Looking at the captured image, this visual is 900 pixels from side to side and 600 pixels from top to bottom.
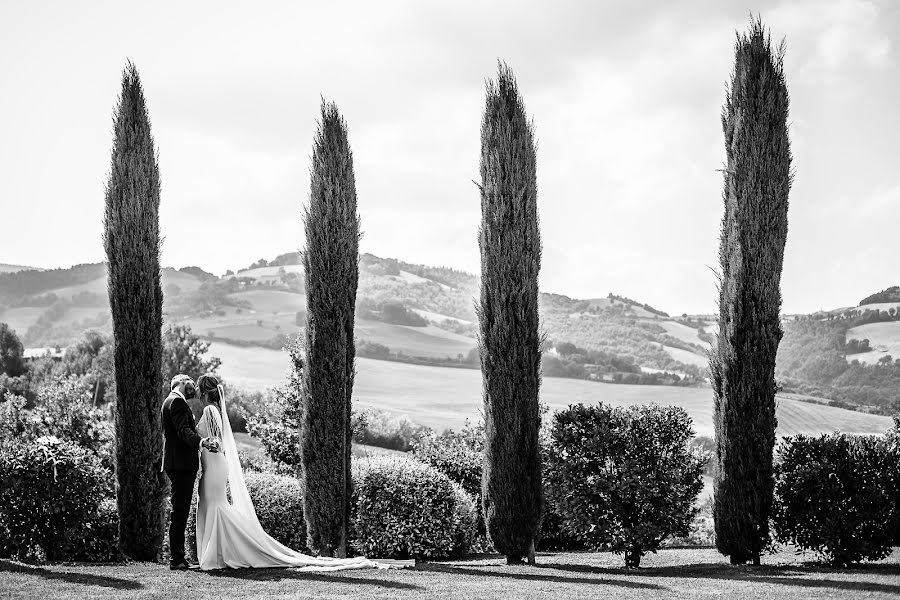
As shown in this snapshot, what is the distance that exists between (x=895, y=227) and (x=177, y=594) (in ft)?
96.7

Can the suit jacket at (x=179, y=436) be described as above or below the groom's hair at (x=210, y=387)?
below

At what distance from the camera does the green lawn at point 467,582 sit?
27.2 feet

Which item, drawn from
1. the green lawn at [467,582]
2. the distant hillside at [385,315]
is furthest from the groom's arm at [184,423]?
the distant hillside at [385,315]

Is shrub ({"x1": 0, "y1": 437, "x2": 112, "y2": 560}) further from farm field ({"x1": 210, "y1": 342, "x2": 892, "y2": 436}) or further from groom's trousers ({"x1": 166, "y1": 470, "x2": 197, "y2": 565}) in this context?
farm field ({"x1": 210, "y1": 342, "x2": 892, "y2": 436})

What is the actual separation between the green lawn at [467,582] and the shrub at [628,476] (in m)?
0.53

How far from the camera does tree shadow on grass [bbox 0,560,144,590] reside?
28.8 ft

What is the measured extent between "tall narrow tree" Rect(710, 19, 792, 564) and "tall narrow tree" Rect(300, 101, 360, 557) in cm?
529

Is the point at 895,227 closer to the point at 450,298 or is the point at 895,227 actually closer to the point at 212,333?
the point at 450,298

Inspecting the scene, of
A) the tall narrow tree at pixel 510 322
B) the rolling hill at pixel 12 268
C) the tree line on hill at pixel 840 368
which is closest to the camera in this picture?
the tall narrow tree at pixel 510 322

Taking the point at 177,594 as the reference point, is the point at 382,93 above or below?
above

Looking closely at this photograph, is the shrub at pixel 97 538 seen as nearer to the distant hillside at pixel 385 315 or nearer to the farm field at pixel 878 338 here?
the farm field at pixel 878 338

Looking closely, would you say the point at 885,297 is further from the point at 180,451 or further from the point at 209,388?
the point at 180,451

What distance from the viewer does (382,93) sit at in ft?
68.9

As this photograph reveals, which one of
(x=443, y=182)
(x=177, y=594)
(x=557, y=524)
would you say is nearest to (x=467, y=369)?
(x=443, y=182)
